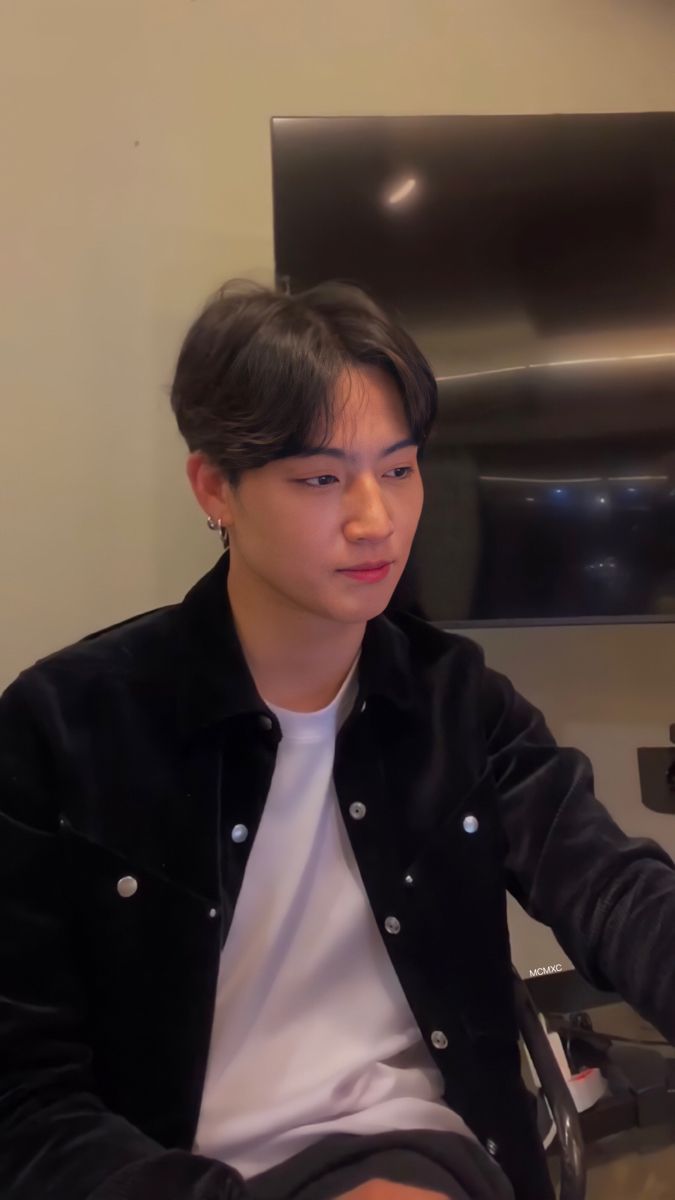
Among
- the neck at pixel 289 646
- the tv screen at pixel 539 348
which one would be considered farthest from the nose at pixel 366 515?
the tv screen at pixel 539 348

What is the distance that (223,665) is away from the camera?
0.80 m

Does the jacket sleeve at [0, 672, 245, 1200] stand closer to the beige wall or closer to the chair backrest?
the chair backrest

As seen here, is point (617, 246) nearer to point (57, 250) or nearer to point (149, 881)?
point (57, 250)

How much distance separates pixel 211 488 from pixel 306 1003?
47 cm

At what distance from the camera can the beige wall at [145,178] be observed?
128cm

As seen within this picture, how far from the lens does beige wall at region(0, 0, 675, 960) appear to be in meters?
1.28

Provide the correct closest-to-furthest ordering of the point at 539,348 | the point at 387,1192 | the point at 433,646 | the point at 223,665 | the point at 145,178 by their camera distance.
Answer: the point at 387,1192 < the point at 223,665 < the point at 433,646 < the point at 539,348 < the point at 145,178

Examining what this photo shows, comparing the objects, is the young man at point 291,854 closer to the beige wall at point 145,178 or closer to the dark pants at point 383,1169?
the dark pants at point 383,1169

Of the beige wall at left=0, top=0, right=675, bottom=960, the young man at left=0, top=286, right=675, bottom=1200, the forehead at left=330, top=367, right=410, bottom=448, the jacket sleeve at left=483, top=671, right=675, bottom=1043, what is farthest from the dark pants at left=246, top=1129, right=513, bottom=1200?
the beige wall at left=0, top=0, right=675, bottom=960

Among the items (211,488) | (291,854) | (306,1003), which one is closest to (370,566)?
(211,488)

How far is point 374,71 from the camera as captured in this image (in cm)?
132

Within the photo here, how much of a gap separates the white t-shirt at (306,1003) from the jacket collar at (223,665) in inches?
1.2

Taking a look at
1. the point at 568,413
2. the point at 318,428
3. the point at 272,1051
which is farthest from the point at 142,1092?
the point at 568,413

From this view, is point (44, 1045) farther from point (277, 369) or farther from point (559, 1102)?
point (277, 369)
